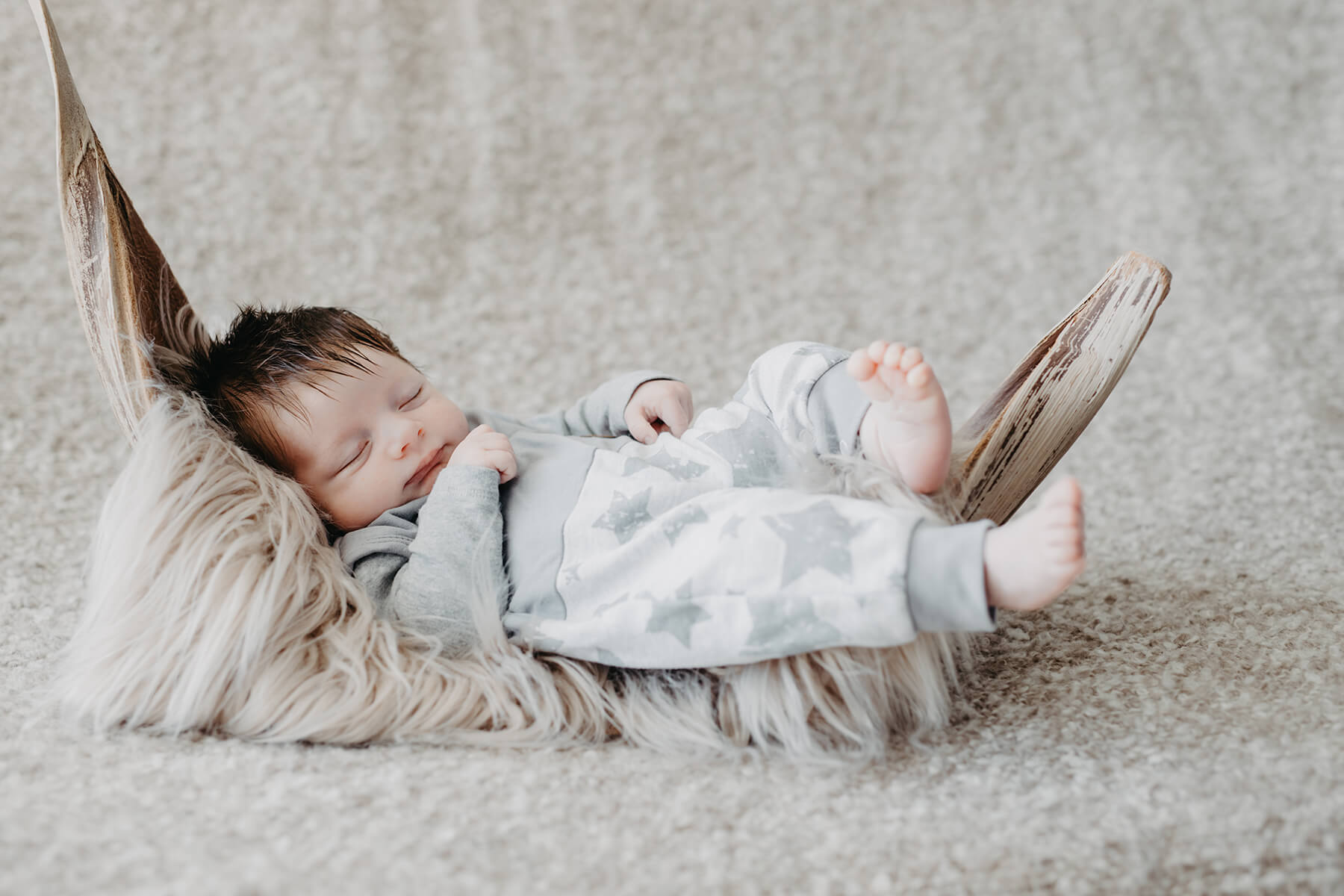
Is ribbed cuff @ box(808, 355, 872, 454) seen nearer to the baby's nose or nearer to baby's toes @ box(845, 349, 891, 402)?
baby's toes @ box(845, 349, 891, 402)

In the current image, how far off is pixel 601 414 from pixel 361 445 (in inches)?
10.2

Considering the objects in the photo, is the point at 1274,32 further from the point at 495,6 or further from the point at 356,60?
the point at 356,60

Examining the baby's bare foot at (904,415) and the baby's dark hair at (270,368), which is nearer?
the baby's bare foot at (904,415)

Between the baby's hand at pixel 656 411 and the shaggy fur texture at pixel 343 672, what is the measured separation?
239 mm

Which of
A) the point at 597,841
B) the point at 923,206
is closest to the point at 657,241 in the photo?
the point at 923,206

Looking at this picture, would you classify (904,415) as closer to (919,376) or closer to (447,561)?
(919,376)

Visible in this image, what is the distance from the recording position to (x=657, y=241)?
189 centimetres

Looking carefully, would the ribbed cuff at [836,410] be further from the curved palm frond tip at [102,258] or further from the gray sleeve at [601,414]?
the curved palm frond tip at [102,258]

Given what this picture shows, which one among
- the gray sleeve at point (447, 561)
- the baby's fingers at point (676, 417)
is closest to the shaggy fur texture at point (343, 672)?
the gray sleeve at point (447, 561)

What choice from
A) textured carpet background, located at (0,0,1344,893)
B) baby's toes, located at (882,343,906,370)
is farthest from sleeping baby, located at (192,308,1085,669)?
textured carpet background, located at (0,0,1344,893)

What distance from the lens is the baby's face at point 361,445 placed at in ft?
3.22

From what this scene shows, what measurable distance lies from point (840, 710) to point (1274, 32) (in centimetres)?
180

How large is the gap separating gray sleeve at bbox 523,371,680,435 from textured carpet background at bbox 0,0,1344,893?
0.39m

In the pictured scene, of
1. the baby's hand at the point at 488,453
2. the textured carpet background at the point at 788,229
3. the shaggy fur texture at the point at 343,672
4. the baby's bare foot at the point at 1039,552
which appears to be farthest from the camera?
the textured carpet background at the point at 788,229
